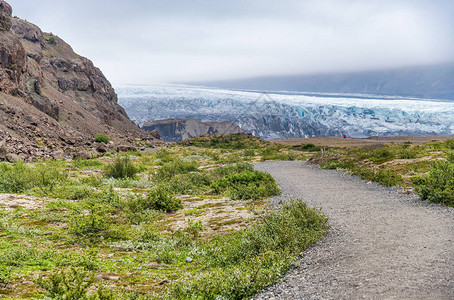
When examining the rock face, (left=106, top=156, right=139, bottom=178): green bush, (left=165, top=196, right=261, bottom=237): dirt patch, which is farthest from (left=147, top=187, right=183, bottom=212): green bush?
the rock face

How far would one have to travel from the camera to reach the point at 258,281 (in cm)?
473

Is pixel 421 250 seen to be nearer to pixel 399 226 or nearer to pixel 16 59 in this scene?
pixel 399 226

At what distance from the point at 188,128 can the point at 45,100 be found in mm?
137045

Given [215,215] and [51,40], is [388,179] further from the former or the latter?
[51,40]

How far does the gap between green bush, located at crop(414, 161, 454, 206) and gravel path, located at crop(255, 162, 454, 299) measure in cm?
40

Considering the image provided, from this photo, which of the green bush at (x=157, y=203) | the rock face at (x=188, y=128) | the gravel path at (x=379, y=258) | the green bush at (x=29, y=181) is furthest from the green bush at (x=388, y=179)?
the rock face at (x=188, y=128)

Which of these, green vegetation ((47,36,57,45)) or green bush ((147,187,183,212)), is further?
green vegetation ((47,36,57,45))

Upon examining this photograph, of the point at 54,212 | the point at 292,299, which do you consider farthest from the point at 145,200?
the point at 292,299

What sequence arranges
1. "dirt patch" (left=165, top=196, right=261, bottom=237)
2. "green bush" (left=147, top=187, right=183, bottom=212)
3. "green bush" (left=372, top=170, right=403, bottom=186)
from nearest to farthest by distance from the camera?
1. "dirt patch" (left=165, top=196, right=261, bottom=237)
2. "green bush" (left=147, top=187, right=183, bottom=212)
3. "green bush" (left=372, top=170, right=403, bottom=186)

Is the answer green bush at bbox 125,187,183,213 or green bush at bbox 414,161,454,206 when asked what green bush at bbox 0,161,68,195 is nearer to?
green bush at bbox 125,187,183,213

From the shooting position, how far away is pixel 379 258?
5.17 m

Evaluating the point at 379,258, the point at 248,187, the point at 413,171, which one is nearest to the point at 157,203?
the point at 248,187

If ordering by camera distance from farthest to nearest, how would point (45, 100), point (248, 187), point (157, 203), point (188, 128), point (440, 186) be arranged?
point (188, 128) < point (45, 100) < point (248, 187) < point (157, 203) < point (440, 186)

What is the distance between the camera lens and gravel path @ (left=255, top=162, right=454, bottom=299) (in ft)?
13.4
